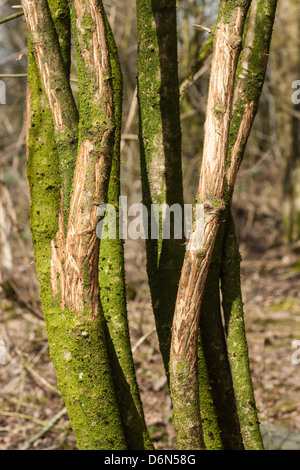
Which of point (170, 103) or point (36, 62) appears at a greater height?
point (36, 62)

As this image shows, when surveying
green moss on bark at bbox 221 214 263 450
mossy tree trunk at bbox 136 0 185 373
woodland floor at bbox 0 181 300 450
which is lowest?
woodland floor at bbox 0 181 300 450

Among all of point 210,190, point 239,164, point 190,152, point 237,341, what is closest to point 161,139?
point 239,164

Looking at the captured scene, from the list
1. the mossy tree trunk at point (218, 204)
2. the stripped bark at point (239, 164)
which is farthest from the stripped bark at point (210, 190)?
the stripped bark at point (239, 164)

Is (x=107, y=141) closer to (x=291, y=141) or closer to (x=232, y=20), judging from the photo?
(x=232, y=20)

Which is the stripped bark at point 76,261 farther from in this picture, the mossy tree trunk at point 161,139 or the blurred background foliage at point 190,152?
the blurred background foliage at point 190,152

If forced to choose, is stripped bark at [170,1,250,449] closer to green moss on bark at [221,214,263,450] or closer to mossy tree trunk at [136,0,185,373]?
mossy tree trunk at [136,0,185,373]

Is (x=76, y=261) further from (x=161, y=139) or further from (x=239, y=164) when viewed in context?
Answer: (x=239, y=164)

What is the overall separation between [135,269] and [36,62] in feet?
17.6

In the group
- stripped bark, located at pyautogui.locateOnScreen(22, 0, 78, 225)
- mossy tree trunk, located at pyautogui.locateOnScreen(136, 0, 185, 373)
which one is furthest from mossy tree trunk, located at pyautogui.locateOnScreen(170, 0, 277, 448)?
stripped bark, located at pyautogui.locateOnScreen(22, 0, 78, 225)

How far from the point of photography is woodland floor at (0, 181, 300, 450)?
391 centimetres

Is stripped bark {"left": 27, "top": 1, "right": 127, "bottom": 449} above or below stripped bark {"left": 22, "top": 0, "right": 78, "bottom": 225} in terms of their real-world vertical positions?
below

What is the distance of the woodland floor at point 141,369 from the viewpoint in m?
3.91

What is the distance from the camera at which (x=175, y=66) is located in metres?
2.31

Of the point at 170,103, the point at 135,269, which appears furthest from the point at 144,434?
the point at 135,269
